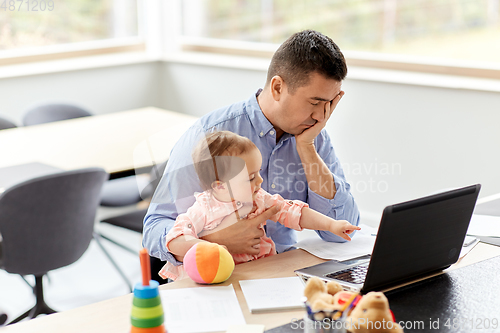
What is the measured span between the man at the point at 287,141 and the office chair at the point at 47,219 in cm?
69

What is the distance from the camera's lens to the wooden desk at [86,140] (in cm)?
237

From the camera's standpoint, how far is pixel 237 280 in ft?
3.99

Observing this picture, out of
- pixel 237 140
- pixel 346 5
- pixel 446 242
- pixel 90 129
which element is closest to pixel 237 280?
pixel 237 140

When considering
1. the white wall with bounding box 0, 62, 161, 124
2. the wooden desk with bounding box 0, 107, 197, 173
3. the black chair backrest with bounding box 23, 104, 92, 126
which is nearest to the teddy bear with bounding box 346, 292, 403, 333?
the wooden desk with bounding box 0, 107, 197, 173

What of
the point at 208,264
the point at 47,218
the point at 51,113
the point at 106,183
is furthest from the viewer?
the point at 51,113

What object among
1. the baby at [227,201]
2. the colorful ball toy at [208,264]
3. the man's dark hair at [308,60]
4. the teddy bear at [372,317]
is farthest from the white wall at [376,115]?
the teddy bear at [372,317]

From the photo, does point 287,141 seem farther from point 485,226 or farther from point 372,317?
point 372,317

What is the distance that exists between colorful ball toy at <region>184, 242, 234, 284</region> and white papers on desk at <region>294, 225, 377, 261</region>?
302 millimetres

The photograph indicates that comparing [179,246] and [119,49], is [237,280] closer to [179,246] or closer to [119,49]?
[179,246]

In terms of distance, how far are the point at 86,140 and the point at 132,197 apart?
0.42 meters

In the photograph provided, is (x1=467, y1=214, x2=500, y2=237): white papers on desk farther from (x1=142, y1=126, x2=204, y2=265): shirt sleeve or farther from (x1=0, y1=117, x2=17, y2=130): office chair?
(x1=0, y1=117, x2=17, y2=130): office chair

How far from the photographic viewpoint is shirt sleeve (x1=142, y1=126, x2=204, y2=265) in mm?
1288

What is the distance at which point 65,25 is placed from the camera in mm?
3910

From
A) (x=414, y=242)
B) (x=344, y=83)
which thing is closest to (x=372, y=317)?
(x=414, y=242)
